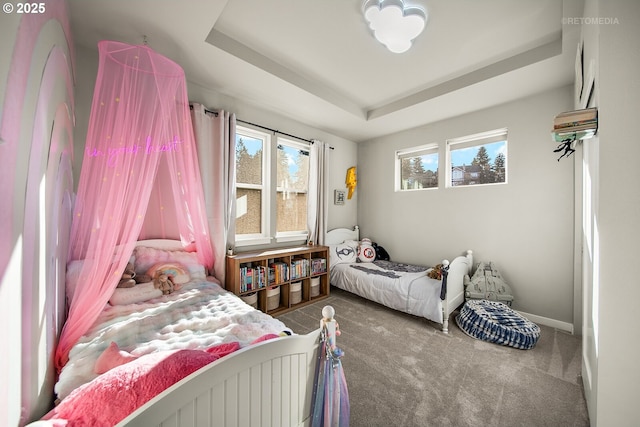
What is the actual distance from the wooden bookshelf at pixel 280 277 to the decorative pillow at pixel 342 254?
0.69 feet

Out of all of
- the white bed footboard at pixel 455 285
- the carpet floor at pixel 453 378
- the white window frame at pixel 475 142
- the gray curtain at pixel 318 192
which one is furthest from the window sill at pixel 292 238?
the white window frame at pixel 475 142

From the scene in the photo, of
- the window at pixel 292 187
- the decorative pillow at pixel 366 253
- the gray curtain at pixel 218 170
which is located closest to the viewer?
the gray curtain at pixel 218 170

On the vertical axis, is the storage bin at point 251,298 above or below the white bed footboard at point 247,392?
below

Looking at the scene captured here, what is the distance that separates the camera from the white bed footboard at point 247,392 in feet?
2.38

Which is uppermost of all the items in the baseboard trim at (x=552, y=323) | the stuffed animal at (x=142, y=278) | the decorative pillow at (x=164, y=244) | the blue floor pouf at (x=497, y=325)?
the decorative pillow at (x=164, y=244)

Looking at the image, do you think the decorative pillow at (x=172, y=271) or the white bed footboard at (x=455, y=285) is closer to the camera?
the decorative pillow at (x=172, y=271)

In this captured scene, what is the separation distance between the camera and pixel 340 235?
4.17 m

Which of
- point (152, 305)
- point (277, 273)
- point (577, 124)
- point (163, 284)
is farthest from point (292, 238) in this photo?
point (577, 124)

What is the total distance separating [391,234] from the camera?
4.07m

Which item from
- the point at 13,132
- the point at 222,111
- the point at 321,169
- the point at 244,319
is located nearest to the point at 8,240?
the point at 13,132

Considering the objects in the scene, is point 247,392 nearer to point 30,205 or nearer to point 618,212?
point 30,205

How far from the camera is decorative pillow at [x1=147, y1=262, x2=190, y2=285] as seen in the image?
82.7 inches

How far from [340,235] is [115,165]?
3.19 m

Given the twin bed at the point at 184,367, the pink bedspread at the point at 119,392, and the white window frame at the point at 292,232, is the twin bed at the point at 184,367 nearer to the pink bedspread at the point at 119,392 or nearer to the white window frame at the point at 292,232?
the pink bedspread at the point at 119,392
